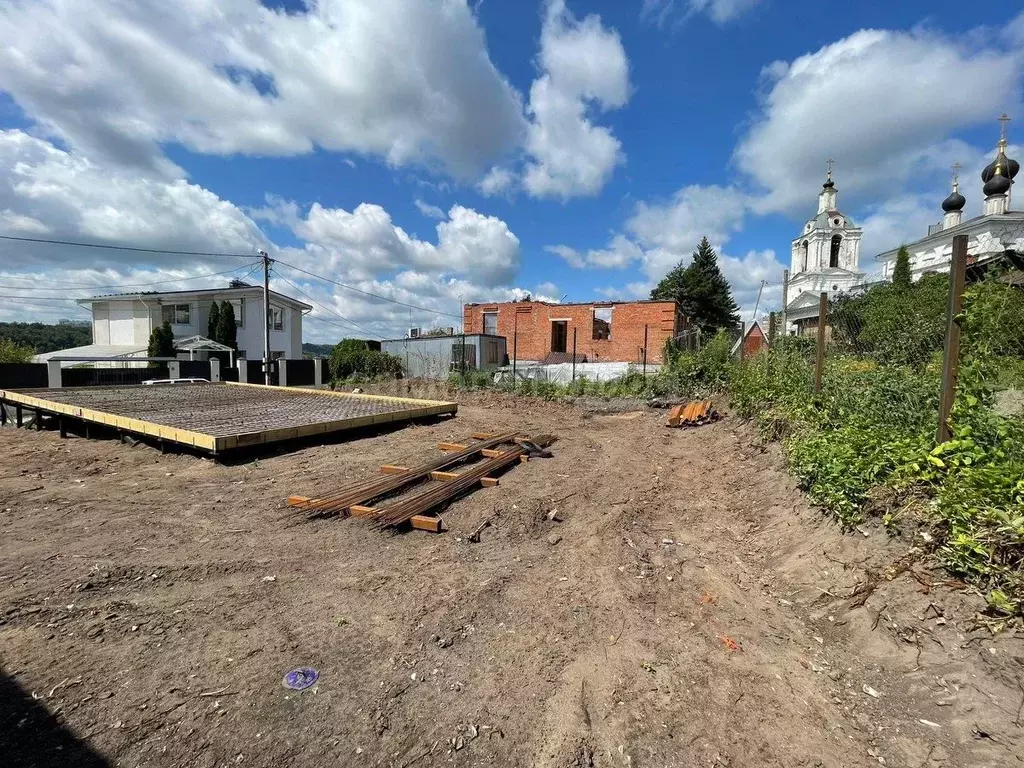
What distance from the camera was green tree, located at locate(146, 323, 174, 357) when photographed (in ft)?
84.8

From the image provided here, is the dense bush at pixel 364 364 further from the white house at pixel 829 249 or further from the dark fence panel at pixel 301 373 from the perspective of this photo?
the white house at pixel 829 249

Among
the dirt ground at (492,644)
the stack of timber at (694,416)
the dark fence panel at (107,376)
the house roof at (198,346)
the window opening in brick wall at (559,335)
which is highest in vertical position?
the window opening in brick wall at (559,335)

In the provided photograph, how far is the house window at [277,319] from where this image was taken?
1273 inches

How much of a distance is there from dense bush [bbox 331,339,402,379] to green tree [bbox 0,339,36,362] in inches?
689

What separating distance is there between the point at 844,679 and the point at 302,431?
7.82m

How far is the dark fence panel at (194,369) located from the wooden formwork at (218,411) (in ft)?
16.6

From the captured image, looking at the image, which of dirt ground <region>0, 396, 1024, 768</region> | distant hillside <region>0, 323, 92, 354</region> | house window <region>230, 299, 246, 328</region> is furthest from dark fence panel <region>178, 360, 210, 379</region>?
distant hillside <region>0, 323, 92, 354</region>

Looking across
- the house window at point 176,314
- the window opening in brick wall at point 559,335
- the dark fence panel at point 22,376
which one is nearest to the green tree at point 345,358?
the dark fence panel at point 22,376

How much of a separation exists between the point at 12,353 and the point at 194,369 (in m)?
14.5

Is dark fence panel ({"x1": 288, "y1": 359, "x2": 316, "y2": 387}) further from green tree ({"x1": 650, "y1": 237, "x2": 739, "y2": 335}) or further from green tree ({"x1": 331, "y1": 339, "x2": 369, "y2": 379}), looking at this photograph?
green tree ({"x1": 650, "y1": 237, "x2": 739, "y2": 335})

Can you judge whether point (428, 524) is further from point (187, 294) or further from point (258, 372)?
point (187, 294)

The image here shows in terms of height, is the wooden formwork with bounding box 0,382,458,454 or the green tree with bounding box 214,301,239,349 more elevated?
the green tree with bounding box 214,301,239,349

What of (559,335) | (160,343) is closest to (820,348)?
(559,335)

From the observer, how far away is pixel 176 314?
98.2 ft
